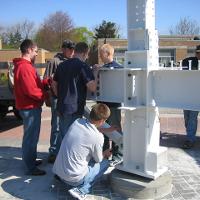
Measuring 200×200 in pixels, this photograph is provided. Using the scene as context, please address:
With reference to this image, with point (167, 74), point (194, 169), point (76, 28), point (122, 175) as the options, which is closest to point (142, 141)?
point (122, 175)

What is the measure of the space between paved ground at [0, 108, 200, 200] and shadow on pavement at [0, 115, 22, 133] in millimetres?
1226

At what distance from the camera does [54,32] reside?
64188 millimetres

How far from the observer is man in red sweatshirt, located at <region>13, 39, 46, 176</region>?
5.57 m

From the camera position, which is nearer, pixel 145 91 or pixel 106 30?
pixel 145 91

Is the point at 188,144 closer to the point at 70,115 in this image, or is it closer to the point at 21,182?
the point at 70,115

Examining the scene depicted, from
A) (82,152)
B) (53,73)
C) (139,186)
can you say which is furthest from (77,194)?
(53,73)

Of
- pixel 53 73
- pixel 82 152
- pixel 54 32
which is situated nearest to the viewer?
pixel 82 152

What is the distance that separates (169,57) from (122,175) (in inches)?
1680

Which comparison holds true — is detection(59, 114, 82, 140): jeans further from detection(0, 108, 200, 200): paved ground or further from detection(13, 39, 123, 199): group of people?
detection(0, 108, 200, 200): paved ground

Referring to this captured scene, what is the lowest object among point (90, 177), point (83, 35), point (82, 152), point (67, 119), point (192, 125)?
point (90, 177)

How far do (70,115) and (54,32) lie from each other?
198 feet

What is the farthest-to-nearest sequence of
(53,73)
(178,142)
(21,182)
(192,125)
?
(178,142), (192,125), (53,73), (21,182)

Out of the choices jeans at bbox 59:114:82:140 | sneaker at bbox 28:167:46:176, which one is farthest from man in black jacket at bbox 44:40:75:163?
jeans at bbox 59:114:82:140

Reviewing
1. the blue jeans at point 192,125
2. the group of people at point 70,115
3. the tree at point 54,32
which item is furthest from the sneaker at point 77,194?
the tree at point 54,32
